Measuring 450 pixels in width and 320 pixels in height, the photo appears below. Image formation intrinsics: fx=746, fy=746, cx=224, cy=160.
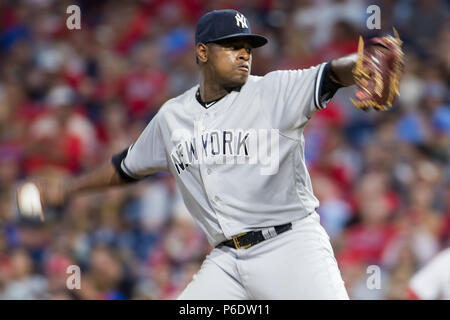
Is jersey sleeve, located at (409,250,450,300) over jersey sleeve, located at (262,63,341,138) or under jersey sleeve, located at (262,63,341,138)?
under

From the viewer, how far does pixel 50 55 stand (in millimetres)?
8227

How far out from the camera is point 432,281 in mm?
3744

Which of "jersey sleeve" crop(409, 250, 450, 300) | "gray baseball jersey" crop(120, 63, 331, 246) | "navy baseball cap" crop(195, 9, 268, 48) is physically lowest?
"jersey sleeve" crop(409, 250, 450, 300)

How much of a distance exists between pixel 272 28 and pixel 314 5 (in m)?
0.47

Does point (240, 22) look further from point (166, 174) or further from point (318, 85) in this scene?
point (166, 174)

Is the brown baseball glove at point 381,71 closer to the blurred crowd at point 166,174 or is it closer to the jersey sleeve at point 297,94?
the jersey sleeve at point 297,94

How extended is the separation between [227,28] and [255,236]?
0.93m

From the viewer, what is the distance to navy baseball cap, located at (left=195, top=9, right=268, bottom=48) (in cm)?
332

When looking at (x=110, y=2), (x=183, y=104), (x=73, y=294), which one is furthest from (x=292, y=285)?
(x=110, y=2)

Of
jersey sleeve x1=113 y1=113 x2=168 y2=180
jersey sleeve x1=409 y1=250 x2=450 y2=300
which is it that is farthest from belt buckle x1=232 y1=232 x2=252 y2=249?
jersey sleeve x1=409 y1=250 x2=450 y2=300

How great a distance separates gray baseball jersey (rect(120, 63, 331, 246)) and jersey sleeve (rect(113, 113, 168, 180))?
242mm

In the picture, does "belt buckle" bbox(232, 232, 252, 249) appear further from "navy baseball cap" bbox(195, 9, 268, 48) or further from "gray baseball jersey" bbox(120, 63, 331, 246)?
"navy baseball cap" bbox(195, 9, 268, 48)

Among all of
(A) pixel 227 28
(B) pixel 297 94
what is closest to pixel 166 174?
(A) pixel 227 28

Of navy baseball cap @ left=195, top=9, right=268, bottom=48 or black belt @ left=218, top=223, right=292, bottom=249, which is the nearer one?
black belt @ left=218, top=223, right=292, bottom=249
